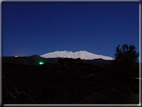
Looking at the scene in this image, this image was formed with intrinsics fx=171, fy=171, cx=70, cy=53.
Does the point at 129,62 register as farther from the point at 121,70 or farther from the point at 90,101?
the point at 90,101

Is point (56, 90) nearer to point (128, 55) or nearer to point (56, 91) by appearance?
point (56, 91)

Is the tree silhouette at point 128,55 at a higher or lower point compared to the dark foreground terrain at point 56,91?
higher

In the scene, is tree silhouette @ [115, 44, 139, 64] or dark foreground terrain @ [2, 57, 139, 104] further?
tree silhouette @ [115, 44, 139, 64]

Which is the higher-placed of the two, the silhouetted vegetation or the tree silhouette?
the tree silhouette

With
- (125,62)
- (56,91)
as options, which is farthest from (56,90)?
A: (125,62)

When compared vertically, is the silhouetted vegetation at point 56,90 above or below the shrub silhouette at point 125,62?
below

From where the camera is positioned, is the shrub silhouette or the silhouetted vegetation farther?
the shrub silhouette

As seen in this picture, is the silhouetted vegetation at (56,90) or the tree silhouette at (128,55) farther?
the tree silhouette at (128,55)

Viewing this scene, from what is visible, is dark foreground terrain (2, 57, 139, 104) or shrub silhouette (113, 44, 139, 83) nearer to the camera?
dark foreground terrain (2, 57, 139, 104)

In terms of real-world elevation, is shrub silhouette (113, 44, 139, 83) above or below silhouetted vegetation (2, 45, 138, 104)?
above

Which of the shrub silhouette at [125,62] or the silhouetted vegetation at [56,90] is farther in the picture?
the shrub silhouette at [125,62]

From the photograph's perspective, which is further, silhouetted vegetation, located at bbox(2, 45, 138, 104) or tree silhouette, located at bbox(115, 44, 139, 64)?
tree silhouette, located at bbox(115, 44, 139, 64)

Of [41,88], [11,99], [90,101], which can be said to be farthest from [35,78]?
[90,101]

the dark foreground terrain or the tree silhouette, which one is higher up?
the tree silhouette
